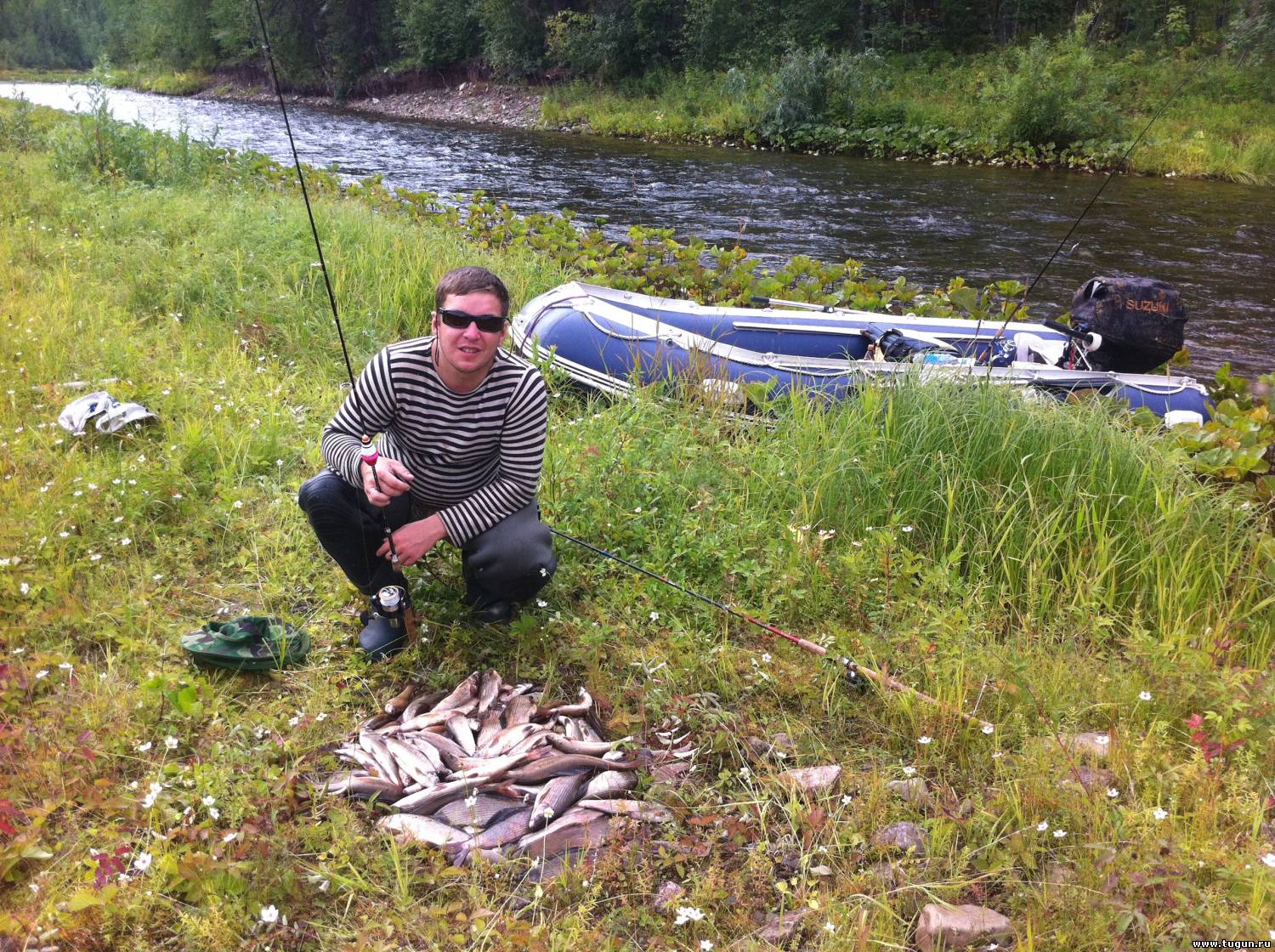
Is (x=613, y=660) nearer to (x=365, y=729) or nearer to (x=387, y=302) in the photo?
(x=365, y=729)

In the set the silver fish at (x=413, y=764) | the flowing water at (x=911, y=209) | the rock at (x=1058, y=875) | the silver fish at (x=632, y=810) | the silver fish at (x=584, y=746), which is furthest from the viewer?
the flowing water at (x=911, y=209)

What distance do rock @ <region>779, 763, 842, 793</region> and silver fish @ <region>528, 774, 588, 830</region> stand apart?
0.59m

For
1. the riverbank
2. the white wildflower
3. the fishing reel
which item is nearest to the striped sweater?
the fishing reel

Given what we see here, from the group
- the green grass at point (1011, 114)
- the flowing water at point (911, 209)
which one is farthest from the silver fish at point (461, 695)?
the green grass at point (1011, 114)

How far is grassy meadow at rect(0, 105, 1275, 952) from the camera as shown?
2.07 metres

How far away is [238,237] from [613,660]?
5.59 m

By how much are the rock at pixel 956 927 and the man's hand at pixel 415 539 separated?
5.90ft

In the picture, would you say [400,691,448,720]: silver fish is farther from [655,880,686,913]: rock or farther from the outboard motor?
the outboard motor

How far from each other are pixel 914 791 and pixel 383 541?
1.91m

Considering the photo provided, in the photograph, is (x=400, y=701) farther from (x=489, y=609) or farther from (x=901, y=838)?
(x=901, y=838)

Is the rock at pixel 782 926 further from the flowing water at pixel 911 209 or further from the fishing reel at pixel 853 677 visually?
the flowing water at pixel 911 209

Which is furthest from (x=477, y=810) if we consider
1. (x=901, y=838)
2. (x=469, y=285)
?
(x=469, y=285)

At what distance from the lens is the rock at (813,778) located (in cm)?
246

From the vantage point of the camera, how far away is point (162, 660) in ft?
9.59
